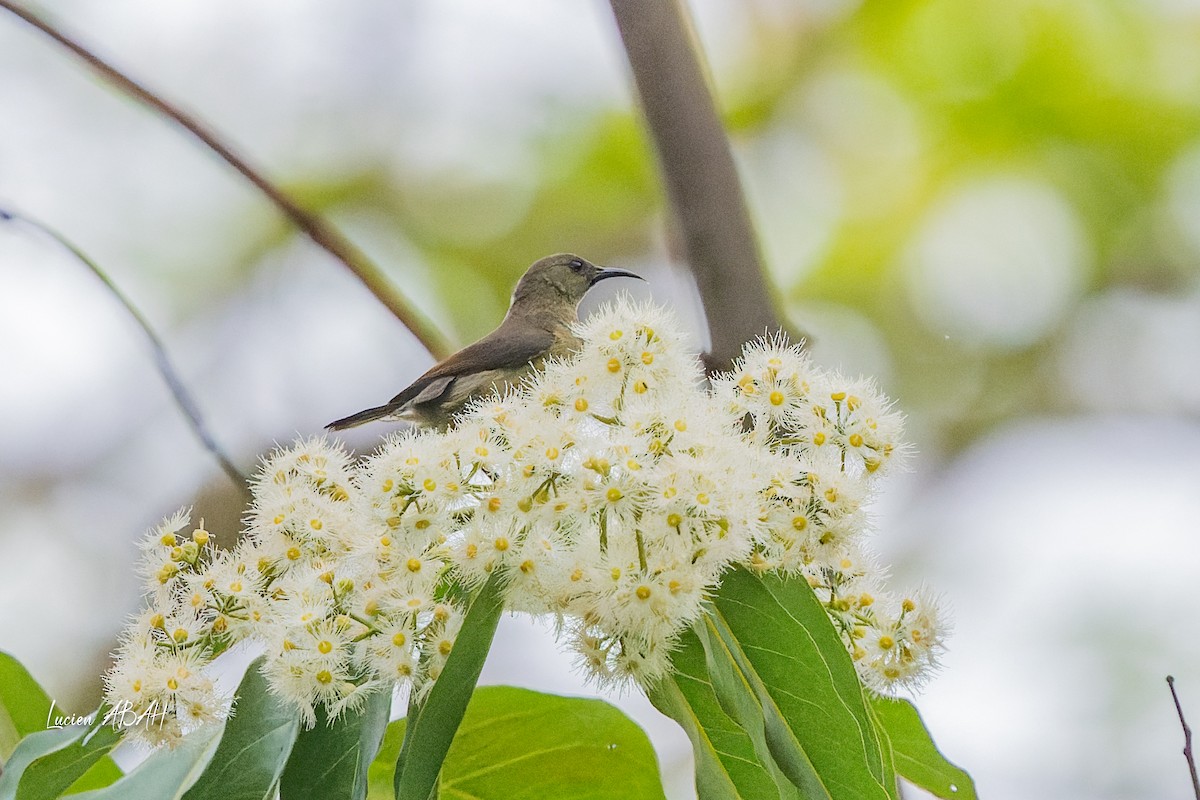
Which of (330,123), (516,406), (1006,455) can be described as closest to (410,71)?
(330,123)

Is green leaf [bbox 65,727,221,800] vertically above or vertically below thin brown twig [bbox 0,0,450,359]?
below

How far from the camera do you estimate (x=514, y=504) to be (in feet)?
2.13

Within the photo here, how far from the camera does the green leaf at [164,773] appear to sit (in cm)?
71

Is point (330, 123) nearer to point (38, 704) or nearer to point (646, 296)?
point (38, 704)

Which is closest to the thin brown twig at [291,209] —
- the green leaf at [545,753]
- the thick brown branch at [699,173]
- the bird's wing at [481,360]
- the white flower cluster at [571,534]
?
the bird's wing at [481,360]

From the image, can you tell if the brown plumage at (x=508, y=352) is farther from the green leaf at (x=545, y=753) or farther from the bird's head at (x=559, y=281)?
the green leaf at (x=545, y=753)

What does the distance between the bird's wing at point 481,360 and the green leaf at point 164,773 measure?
2.88 feet

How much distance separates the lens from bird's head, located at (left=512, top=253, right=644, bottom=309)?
204 cm

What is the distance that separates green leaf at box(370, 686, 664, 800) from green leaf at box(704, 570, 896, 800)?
267mm

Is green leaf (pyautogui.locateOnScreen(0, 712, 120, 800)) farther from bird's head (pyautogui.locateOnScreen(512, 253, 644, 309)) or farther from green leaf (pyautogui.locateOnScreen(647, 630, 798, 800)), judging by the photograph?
bird's head (pyautogui.locateOnScreen(512, 253, 644, 309))

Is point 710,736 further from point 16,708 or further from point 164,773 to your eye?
point 16,708

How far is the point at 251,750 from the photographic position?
2.30 ft

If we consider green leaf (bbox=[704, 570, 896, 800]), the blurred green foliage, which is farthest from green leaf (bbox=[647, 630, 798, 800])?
the blurred green foliage

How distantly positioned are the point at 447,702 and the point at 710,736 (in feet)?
0.68
